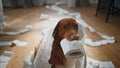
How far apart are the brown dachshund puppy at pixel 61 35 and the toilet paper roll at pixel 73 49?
40mm

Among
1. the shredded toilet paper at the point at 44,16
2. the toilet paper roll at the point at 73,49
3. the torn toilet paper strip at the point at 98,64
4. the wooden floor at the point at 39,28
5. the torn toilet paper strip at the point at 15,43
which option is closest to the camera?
the toilet paper roll at the point at 73,49

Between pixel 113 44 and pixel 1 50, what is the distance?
1.25 meters

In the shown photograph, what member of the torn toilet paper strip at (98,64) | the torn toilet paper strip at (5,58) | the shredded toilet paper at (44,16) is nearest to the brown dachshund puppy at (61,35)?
the torn toilet paper strip at (98,64)

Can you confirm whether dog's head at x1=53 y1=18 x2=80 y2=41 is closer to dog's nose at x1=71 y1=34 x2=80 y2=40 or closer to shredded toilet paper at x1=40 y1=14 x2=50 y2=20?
dog's nose at x1=71 y1=34 x2=80 y2=40

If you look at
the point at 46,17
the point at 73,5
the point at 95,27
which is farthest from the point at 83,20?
the point at 73,5

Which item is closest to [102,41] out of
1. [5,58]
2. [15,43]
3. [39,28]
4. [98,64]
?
[98,64]

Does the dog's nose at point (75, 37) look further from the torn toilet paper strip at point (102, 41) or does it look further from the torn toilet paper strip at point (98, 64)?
the torn toilet paper strip at point (102, 41)

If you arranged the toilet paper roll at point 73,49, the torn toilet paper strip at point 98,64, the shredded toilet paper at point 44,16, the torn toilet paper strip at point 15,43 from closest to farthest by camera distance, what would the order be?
1. the toilet paper roll at point 73,49
2. the torn toilet paper strip at point 98,64
3. the torn toilet paper strip at point 15,43
4. the shredded toilet paper at point 44,16

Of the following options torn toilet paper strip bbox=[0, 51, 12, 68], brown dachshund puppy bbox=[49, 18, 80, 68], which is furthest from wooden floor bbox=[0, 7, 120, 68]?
brown dachshund puppy bbox=[49, 18, 80, 68]

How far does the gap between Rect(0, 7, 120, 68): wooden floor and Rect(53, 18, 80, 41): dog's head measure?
37 centimetres

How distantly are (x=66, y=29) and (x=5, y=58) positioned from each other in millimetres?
852

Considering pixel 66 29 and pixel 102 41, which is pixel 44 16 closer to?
pixel 102 41

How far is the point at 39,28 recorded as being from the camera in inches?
101

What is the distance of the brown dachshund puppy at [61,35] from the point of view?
1140 mm
